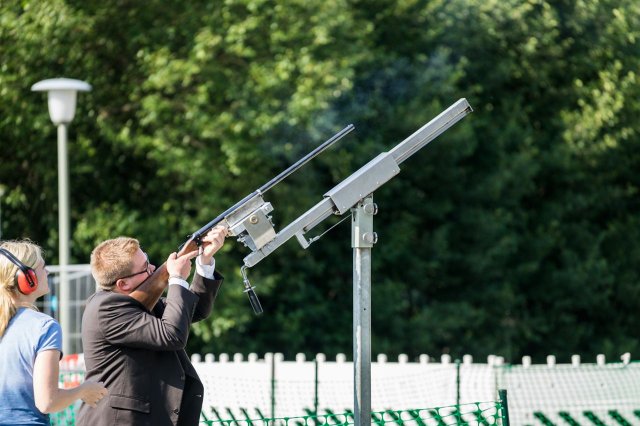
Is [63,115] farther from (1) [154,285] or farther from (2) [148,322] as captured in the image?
(2) [148,322]

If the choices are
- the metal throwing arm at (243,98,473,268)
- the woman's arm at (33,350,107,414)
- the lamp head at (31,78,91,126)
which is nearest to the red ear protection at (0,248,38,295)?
the woman's arm at (33,350,107,414)

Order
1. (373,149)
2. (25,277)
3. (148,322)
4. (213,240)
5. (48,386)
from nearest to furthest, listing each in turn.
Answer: (48,386)
(25,277)
(148,322)
(213,240)
(373,149)

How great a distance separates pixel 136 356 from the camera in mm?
4066

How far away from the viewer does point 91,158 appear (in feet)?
56.7

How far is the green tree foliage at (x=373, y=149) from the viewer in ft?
51.6

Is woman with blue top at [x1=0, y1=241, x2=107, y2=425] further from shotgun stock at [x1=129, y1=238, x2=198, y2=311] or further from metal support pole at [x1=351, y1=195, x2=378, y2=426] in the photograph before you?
metal support pole at [x1=351, y1=195, x2=378, y2=426]

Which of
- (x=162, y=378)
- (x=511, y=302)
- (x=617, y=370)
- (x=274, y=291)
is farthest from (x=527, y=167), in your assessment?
(x=162, y=378)

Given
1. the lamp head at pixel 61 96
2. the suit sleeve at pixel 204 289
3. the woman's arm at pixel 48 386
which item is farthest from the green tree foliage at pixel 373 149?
the woman's arm at pixel 48 386

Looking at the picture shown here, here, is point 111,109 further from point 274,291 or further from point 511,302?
point 511,302

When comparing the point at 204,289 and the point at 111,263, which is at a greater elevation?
the point at 111,263

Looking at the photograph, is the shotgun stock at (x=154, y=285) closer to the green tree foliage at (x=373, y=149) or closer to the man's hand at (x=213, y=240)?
the man's hand at (x=213, y=240)

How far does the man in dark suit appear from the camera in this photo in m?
3.99

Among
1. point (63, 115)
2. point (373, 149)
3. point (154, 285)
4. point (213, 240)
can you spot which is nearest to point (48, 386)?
point (154, 285)

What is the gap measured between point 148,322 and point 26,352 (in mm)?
458
